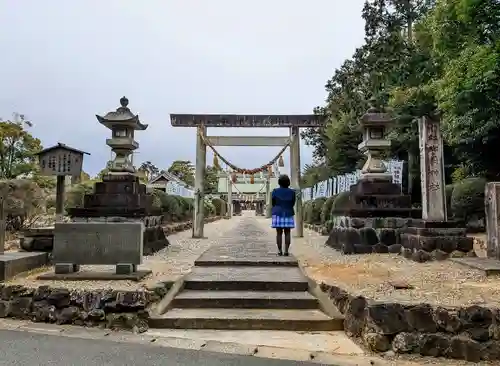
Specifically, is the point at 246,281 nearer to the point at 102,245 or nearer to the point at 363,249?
the point at 102,245

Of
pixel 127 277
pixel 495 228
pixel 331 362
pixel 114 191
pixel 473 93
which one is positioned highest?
pixel 473 93

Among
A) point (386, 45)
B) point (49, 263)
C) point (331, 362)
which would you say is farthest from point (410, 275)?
point (386, 45)

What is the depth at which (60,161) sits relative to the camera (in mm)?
9586

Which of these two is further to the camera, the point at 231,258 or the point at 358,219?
the point at 358,219

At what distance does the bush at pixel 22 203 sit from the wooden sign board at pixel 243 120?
5.19 m

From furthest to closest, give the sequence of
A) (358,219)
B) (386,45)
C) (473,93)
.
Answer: (386,45) < (473,93) < (358,219)

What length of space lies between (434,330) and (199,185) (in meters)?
12.7

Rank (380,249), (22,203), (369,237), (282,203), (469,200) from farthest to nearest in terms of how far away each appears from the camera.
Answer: (22,203), (469,200), (369,237), (380,249), (282,203)

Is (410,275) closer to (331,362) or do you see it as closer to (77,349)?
(331,362)

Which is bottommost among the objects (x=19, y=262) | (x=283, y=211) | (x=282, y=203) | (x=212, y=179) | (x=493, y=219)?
(x=19, y=262)

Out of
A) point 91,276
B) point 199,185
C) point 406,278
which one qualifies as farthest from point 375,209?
point 199,185

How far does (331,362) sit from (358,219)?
622 cm

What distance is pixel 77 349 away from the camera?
4.64 metres

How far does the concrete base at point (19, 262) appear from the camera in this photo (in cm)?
651
